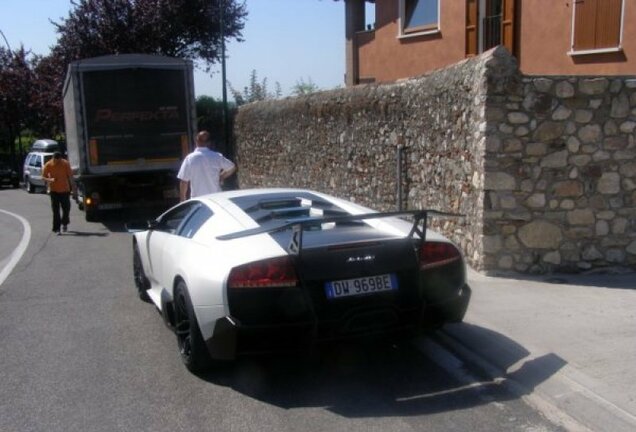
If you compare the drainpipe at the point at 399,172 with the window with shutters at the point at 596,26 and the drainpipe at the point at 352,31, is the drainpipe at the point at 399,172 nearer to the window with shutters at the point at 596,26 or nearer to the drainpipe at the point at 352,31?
the window with shutters at the point at 596,26

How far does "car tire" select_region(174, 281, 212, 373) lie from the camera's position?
4.99 meters

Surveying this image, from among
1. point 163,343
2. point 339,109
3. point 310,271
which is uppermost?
point 339,109

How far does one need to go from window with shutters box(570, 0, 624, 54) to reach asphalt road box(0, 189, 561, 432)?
27.7ft

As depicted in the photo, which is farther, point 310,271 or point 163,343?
point 163,343

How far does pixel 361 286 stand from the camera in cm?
479

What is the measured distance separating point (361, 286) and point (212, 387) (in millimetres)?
1292

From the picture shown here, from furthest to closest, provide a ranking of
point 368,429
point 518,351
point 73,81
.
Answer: point 73,81
point 518,351
point 368,429

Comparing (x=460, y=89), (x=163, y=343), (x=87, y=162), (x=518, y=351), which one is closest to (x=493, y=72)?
(x=460, y=89)

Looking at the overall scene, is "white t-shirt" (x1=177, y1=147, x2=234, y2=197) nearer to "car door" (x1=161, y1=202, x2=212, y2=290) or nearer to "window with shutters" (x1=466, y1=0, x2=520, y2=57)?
"car door" (x1=161, y1=202, x2=212, y2=290)

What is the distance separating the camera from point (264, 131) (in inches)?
707

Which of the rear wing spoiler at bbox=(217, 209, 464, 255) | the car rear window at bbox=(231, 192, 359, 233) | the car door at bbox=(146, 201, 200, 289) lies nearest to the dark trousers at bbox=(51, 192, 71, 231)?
the car door at bbox=(146, 201, 200, 289)

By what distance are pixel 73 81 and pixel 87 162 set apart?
1.68m

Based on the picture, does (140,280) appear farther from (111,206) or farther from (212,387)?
(111,206)

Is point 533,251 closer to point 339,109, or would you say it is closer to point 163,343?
point 163,343
